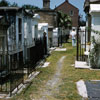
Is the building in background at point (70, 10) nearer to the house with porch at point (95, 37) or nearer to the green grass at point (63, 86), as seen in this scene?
the house with porch at point (95, 37)

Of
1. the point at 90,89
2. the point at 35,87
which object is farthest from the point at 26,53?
the point at 90,89

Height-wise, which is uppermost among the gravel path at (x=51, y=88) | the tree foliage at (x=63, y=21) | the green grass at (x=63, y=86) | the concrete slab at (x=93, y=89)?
the tree foliage at (x=63, y=21)

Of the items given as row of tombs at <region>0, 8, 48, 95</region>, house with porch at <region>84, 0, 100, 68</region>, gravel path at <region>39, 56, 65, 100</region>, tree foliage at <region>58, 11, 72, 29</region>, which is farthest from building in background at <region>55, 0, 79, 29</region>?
gravel path at <region>39, 56, 65, 100</region>

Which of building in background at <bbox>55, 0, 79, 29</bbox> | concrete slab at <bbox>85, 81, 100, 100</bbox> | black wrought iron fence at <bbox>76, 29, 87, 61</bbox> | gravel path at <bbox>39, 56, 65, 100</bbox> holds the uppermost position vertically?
building in background at <bbox>55, 0, 79, 29</bbox>

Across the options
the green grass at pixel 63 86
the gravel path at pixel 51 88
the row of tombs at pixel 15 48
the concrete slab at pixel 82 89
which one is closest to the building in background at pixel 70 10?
the row of tombs at pixel 15 48

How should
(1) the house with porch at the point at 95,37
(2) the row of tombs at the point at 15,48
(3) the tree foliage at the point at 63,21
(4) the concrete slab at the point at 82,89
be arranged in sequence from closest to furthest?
(4) the concrete slab at the point at 82,89, (2) the row of tombs at the point at 15,48, (1) the house with porch at the point at 95,37, (3) the tree foliage at the point at 63,21

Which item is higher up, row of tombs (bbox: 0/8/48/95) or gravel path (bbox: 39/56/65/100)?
row of tombs (bbox: 0/8/48/95)

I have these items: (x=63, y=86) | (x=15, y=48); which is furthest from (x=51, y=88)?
(x=15, y=48)

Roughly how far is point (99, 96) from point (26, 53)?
24.1ft

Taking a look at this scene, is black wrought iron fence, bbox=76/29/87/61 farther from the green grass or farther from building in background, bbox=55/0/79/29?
building in background, bbox=55/0/79/29

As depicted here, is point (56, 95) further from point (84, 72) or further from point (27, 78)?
point (84, 72)

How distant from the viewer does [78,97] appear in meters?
6.43

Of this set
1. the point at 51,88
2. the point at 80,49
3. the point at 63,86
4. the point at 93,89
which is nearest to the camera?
the point at 93,89

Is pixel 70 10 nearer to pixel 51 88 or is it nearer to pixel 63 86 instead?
pixel 63 86
